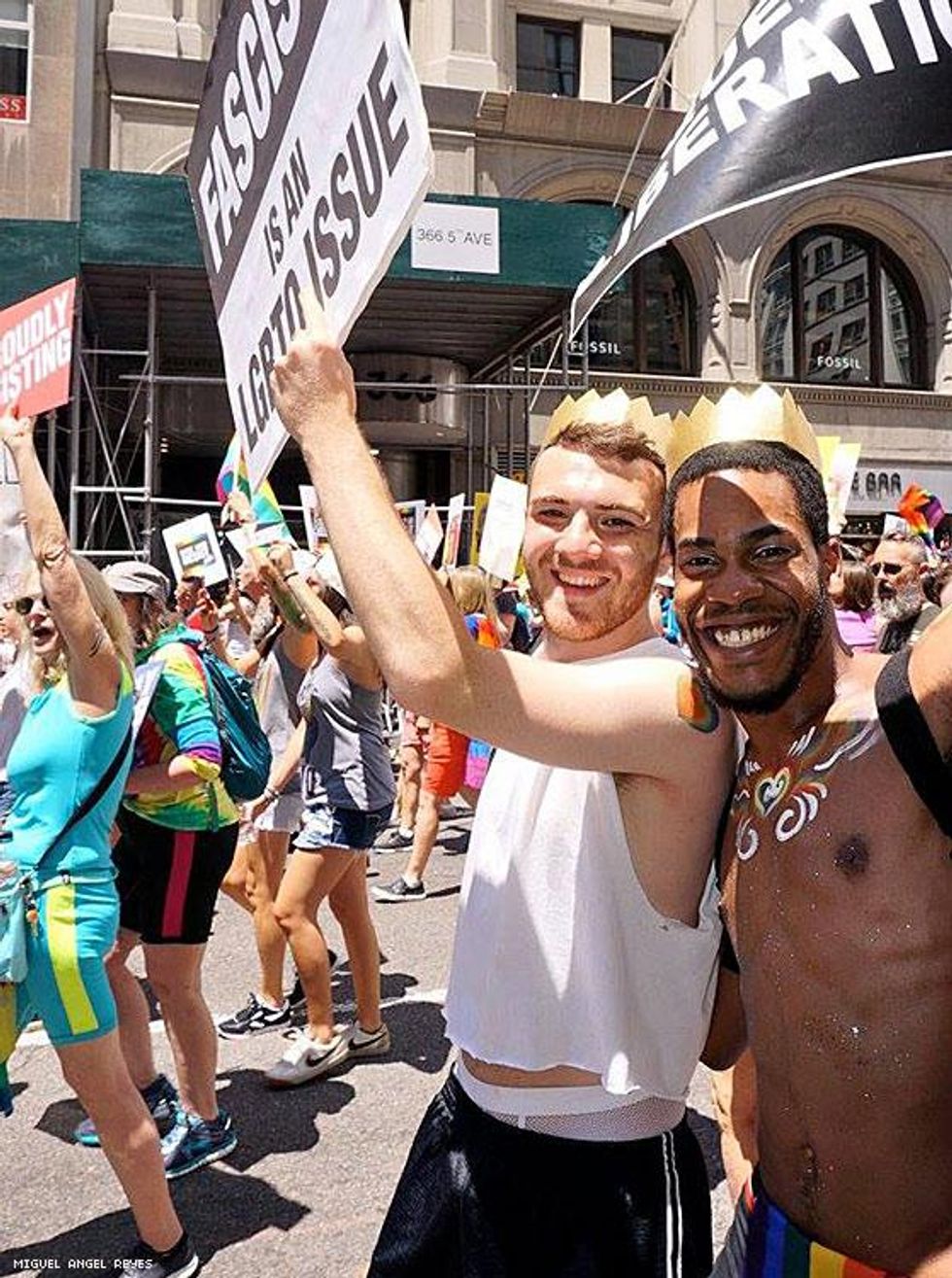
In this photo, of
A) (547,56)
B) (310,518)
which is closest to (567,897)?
(310,518)

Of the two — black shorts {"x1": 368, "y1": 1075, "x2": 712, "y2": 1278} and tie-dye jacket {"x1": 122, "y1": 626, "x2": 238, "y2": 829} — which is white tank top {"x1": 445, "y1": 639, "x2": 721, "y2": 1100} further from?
tie-dye jacket {"x1": 122, "y1": 626, "x2": 238, "y2": 829}

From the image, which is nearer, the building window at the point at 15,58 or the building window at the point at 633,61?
the building window at the point at 15,58

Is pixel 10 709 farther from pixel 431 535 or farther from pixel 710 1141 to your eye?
pixel 431 535

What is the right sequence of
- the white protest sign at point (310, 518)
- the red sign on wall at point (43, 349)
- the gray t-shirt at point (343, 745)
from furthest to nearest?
1. the white protest sign at point (310, 518)
2. the red sign on wall at point (43, 349)
3. the gray t-shirt at point (343, 745)

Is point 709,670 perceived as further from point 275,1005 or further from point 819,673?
point 275,1005

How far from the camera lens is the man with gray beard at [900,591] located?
5.31 m

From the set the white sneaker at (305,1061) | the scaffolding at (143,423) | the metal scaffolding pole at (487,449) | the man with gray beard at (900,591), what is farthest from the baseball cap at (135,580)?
the metal scaffolding pole at (487,449)

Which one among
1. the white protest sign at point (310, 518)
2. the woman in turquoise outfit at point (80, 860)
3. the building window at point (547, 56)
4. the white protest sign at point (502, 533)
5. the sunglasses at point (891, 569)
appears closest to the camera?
the woman in turquoise outfit at point (80, 860)

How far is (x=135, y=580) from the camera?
145 inches

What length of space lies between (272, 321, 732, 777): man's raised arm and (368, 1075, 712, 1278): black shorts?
0.61m

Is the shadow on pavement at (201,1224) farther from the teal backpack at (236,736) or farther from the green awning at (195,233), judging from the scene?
the green awning at (195,233)

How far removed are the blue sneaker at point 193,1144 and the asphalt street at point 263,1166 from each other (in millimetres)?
38

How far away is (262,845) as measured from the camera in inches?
190

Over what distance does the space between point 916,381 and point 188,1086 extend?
68.5 ft
